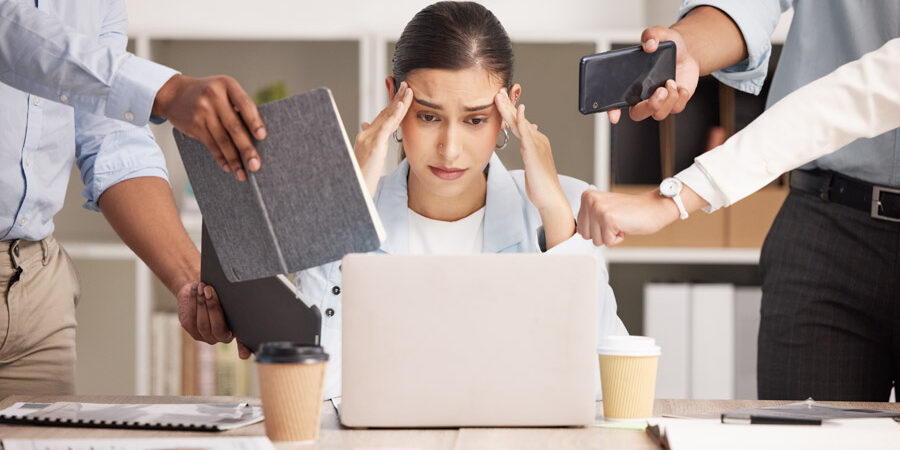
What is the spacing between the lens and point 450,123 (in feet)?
5.55

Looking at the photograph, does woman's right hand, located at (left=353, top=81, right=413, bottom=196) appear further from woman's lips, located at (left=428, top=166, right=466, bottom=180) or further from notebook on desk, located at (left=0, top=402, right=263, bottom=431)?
notebook on desk, located at (left=0, top=402, right=263, bottom=431)

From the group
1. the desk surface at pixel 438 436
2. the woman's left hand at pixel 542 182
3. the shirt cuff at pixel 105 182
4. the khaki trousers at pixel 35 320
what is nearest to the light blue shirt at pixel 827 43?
the woman's left hand at pixel 542 182

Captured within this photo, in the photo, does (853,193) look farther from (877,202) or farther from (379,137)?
(379,137)

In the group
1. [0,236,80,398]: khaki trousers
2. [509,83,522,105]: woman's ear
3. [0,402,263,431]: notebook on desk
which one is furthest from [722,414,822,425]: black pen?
[0,236,80,398]: khaki trousers

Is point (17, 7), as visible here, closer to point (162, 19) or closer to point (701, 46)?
point (701, 46)

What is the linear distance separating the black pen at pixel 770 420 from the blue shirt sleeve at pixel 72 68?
2.71 feet

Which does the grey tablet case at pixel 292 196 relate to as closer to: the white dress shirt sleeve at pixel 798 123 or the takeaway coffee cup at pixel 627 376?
the takeaway coffee cup at pixel 627 376

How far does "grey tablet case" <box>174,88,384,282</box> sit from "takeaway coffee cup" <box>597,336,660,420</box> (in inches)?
12.9

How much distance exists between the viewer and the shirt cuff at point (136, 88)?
1.20 meters

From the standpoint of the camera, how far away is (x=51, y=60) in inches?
49.4

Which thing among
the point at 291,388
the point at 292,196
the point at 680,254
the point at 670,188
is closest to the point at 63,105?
the point at 292,196

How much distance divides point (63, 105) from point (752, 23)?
1212mm

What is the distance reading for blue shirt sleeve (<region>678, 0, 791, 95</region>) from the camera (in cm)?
157

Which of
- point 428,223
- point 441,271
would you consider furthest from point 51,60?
point 428,223
